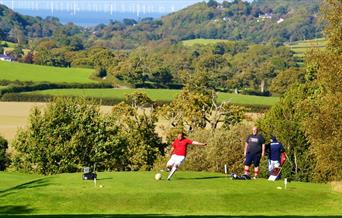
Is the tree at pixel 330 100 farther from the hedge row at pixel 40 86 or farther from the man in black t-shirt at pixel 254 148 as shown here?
the hedge row at pixel 40 86

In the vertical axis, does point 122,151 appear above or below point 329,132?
below

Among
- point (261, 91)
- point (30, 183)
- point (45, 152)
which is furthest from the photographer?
point (261, 91)

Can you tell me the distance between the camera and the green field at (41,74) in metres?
151

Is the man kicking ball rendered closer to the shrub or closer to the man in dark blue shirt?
the man in dark blue shirt

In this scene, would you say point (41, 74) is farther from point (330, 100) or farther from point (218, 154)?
point (330, 100)

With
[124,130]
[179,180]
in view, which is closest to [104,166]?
[124,130]

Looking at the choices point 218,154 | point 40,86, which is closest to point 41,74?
point 40,86

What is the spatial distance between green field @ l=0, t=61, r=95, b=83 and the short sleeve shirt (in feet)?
402

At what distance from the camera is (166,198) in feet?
75.2

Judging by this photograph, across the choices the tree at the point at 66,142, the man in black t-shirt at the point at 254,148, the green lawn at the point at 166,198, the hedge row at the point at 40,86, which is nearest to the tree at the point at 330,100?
the man in black t-shirt at the point at 254,148

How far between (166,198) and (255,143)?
6513 mm

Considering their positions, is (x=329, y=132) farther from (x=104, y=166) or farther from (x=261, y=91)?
(x=261, y=91)

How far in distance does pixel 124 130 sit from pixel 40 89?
77721mm

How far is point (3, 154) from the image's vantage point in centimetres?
6362
